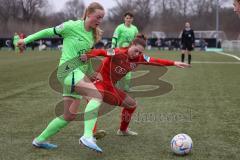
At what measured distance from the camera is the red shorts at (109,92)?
6.21 metres

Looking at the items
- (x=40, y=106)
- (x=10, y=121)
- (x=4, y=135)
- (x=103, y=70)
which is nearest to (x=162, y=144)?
(x=103, y=70)

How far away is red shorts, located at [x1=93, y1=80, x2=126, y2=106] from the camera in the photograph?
20.4 feet

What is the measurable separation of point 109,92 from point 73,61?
73 cm

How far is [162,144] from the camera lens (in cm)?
638

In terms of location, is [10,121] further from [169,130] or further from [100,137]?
[169,130]

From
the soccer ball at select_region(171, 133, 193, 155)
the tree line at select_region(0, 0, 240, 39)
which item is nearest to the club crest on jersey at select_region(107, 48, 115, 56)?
the soccer ball at select_region(171, 133, 193, 155)

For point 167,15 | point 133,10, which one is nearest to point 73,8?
point 133,10

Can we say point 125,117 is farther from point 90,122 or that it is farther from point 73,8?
point 73,8

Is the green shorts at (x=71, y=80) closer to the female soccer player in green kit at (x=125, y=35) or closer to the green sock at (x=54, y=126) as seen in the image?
the green sock at (x=54, y=126)

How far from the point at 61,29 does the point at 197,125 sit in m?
3.05

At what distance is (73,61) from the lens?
5.90 metres

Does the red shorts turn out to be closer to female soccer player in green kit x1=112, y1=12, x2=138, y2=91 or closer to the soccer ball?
the soccer ball

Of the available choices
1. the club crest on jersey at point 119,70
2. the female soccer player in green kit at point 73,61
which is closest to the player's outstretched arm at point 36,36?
the female soccer player in green kit at point 73,61

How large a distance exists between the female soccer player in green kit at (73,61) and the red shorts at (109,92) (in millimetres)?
141
